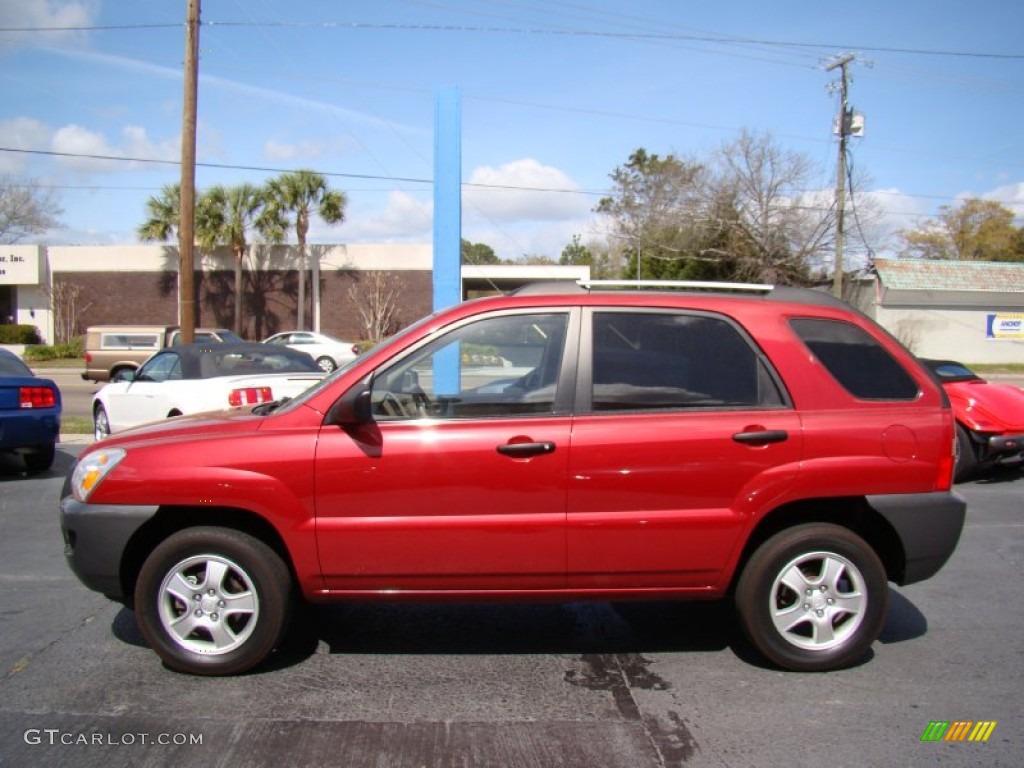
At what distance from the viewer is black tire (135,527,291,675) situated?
3.84 metres

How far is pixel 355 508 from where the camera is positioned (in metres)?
3.78

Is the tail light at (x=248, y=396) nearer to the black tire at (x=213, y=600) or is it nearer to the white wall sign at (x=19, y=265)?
the black tire at (x=213, y=600)

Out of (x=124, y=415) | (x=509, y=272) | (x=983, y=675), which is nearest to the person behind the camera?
(x=983, y=675)

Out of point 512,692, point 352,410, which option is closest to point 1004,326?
point 512,692

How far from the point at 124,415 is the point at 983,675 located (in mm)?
8940

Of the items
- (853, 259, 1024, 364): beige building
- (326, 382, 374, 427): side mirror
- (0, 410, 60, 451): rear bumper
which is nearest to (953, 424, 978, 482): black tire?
(326, 382, 374, 427): side mirror

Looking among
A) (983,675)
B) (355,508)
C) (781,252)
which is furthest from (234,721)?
(781,252)

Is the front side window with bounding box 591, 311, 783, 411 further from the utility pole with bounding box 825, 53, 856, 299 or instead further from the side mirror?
the utility pole with bounding box 825, 53, 856, 299

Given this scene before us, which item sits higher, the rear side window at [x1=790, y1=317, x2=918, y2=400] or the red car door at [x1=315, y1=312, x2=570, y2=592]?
the rear side window at [x1=790, y1=317, x2=918, y2=400]

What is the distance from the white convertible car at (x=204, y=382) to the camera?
335 inches

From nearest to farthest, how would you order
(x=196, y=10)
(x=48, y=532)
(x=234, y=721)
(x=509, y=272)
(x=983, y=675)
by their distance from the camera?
(x=234, y=721), (x=983, y=675), (x=48, y=532), (x=196, y=10), (x=509, y=272)

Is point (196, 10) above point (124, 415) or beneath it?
above

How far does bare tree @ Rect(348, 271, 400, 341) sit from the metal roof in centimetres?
2151

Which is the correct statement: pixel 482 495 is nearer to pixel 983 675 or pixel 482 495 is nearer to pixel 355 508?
pixel 355 508
